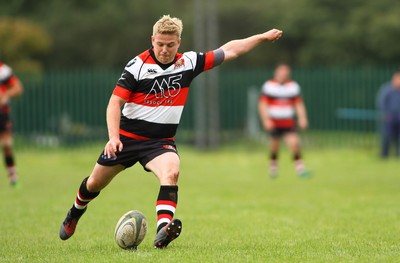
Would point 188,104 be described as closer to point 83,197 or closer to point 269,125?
point 269,125

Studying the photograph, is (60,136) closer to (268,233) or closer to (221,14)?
(268,233)

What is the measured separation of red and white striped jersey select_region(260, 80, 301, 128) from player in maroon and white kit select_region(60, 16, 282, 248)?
9.27 m

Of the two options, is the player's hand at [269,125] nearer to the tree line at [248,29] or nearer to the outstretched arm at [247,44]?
the outstretched arm at [247,44]

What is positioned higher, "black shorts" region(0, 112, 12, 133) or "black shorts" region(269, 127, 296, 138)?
"black shorts" region(0, 112, 12, 133)

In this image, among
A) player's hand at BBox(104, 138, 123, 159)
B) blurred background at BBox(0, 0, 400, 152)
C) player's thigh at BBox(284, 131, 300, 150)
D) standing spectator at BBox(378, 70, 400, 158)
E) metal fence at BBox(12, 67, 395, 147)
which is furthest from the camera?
blurred background at BBox(0, 0, 400, 152)

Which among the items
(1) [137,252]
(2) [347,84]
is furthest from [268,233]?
(2) [347,84]

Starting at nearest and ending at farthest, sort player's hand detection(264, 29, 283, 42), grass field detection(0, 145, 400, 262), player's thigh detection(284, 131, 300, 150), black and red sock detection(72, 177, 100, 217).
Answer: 1. grass field detection(0, 145, 400, 262)
2. player's hand detection(264, 29, 283, 42)
3. black and red sock detection(72, 177, 100, 217)
4. player's thigh detection(284, 131, 300, 150)

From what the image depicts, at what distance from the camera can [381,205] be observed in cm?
1191

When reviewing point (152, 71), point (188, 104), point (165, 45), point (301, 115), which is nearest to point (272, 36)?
point (165, 45)

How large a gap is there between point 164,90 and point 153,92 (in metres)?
0.11

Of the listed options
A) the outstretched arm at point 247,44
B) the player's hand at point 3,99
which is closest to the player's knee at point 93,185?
the outstretched arm at point 247,44

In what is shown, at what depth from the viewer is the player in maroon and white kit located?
24.5 ft

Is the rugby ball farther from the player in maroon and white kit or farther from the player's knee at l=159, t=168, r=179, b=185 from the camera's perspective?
the player's knee at l=159, t=168, r=179, b=185

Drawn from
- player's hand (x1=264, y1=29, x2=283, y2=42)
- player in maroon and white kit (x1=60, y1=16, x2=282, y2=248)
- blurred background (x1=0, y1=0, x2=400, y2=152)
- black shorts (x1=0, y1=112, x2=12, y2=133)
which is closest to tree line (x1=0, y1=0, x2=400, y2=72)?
blurred background (x1=0, y1=0, x2=400, y2=152)
